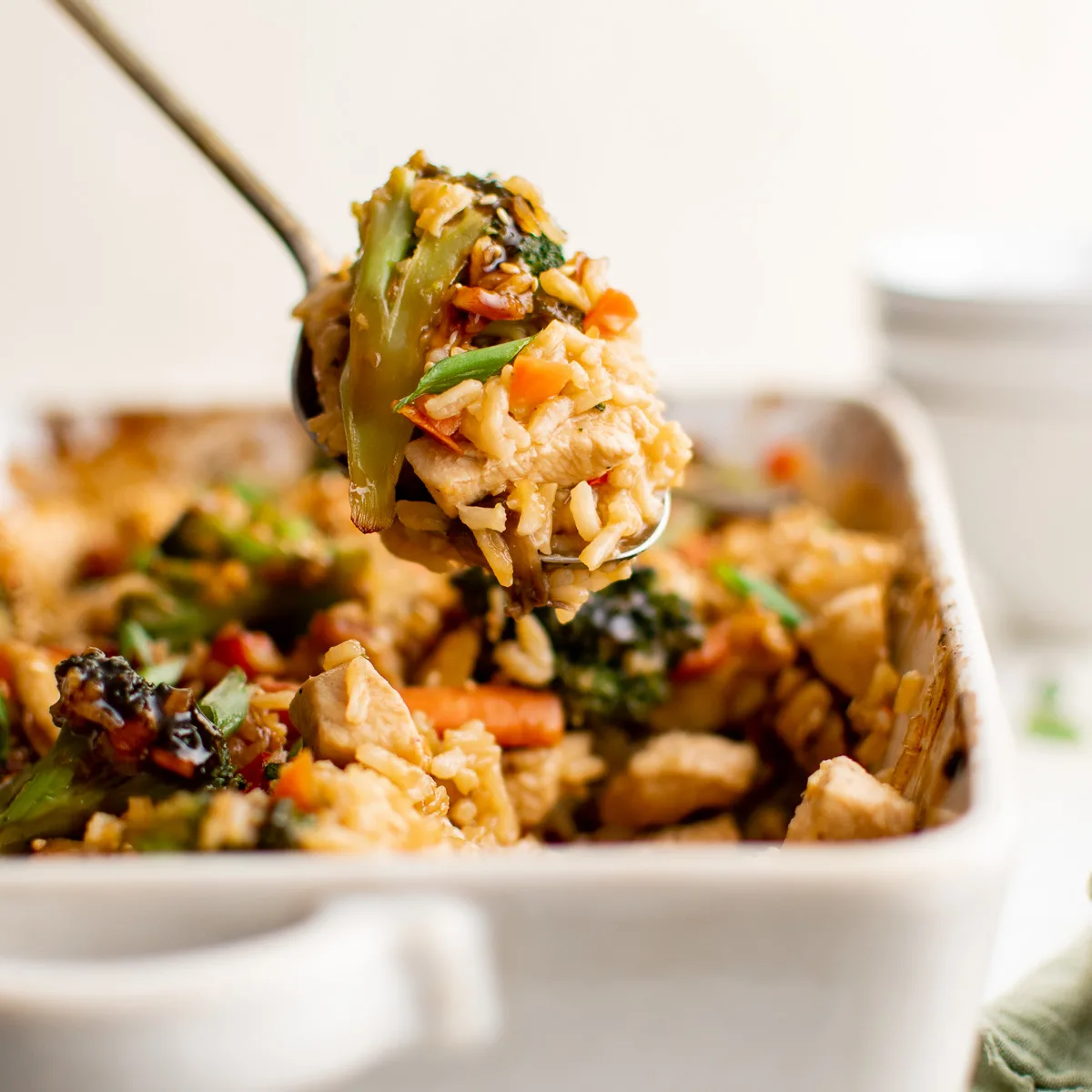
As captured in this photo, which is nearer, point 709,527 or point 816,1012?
point 816,1012

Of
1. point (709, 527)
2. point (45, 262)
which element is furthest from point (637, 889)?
point (45, 262)

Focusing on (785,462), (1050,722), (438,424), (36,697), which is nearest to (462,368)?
(438,424)

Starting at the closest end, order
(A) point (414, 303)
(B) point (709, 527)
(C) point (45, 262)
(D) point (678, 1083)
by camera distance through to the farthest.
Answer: (D) point (678, 1083) → (A) point (414, 303) → (B) point (709, 527) → (C) point (45, 262)

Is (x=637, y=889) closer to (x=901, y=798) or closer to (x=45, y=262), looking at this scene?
(x=901, y=798)

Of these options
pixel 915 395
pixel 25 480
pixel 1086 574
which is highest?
pixel 915 395

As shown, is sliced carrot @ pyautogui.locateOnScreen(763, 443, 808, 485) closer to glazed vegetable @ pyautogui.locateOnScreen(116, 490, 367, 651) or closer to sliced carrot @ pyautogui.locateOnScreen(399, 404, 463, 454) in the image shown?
glazed vegetable @ pyautogui.locateOnScreen(116, 490, 367, 651)

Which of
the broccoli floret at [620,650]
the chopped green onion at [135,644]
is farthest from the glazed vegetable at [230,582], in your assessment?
the broccoli floret at [620,650]

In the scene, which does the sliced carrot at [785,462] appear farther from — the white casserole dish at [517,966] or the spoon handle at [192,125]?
the white casserole dish at [517,966]

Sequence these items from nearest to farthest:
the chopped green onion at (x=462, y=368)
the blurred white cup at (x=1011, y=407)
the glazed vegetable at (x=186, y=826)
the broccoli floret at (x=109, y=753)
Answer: the glazed vegetable at (x=186, y=826)
the broccoli floret at (x=109, y=753)
the chopped green onion at (x=462, y=368)
the blurred white cup at (x=1011, y=407)
